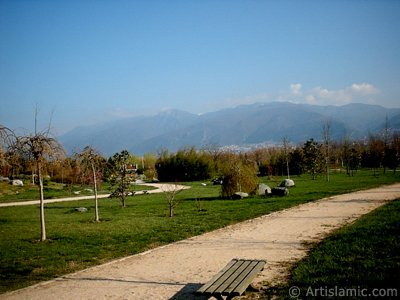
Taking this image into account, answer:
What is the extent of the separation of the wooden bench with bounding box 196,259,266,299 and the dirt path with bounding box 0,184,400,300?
642 millimetres

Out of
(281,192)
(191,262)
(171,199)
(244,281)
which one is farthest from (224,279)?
(281,192)

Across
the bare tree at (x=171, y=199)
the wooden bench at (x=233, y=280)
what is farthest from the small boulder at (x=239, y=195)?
the wooden bench at (x=233, y=280)

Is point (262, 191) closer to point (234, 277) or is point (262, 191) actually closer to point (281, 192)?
point (281, 192)

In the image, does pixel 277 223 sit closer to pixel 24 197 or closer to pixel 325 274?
pixel 325 274

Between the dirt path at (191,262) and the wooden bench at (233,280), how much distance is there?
25.3 inches

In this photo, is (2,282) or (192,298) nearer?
(192,298)

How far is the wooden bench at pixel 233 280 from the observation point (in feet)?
19.7

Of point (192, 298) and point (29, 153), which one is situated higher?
point (29, 153)

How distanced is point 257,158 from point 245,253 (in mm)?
64632

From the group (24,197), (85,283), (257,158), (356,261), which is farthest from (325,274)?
(257,158)

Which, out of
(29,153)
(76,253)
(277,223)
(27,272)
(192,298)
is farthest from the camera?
(277,223)

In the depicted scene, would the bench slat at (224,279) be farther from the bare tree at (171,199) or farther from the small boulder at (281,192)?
the small boulder at (281,192)

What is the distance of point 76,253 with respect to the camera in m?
11.2

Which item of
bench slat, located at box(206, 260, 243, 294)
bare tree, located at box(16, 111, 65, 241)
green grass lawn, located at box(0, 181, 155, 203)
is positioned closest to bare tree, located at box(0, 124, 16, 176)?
bare tree, located at box(16, 111, 65, 241)
